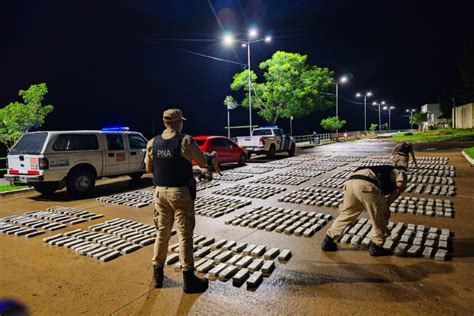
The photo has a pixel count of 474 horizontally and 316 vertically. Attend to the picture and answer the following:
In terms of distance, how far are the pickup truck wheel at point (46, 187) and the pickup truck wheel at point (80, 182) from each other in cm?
32

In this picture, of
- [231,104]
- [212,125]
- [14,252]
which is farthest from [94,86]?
[14,252]

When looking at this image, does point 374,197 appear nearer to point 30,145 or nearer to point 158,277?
point 158,277

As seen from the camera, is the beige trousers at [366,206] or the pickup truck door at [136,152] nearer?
the beige trousers at [366,206]

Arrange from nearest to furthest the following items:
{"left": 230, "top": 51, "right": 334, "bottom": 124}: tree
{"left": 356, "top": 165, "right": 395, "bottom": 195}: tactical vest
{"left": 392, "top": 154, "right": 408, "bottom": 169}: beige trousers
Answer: {"left": 356, "top": 165, "right": 395, "bottom": 195}: tactical vest, {"left": 392, "top": 154, "right": 408, "bottom": 169}: beige trousers, {"left": 230, "top": 51, "right": 334, "bottom": 124}: tree

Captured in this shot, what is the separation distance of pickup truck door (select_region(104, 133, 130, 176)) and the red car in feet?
13.1

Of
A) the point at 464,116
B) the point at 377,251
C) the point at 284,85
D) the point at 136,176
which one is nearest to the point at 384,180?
the point at 377,251

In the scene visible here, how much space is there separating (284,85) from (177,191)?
28.9m

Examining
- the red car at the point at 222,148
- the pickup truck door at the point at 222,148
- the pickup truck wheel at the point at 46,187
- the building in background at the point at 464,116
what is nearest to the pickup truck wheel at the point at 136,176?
the pickup truck wheel at the point at 46,187

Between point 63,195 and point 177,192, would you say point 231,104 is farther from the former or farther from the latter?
point 177,192

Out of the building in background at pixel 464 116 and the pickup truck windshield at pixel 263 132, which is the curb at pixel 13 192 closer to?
the pickup truck windshield at pixel 263 132

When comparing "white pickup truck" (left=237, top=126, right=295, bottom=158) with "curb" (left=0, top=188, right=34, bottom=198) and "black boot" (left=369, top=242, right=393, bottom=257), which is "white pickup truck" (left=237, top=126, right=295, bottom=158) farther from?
"black boot" (left=369, top=242, right=393, bottom=257)

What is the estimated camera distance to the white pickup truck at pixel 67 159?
8883 mm

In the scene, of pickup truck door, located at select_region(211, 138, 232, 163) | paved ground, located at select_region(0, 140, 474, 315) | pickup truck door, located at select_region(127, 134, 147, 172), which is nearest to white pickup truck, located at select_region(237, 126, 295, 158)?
pickup truck door, located at select_region(211, 138, 232, 163)

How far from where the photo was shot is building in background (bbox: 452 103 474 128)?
51081 millimetres
